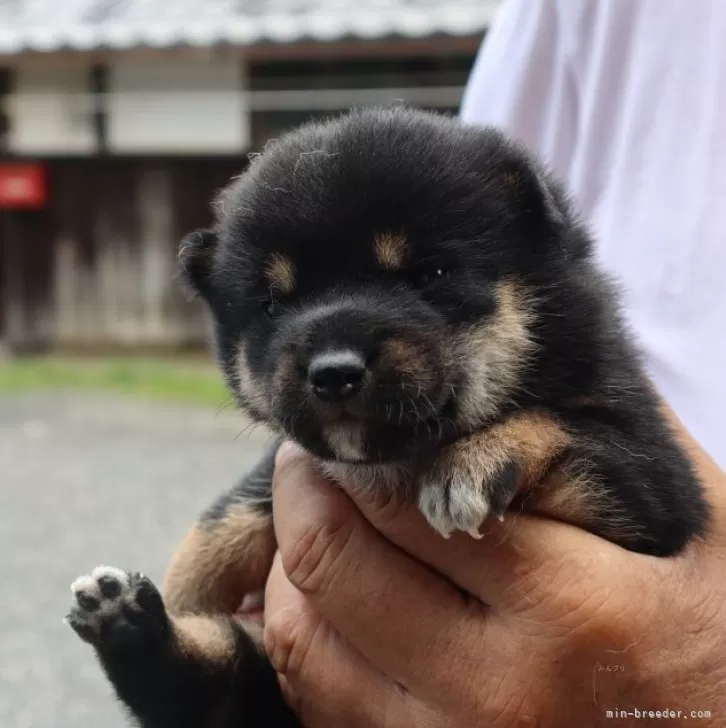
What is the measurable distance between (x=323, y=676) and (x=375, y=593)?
0.24 meters

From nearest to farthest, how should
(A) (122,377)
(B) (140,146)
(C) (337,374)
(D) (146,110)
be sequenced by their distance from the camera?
(C) (337,374) → (A) (122,377) → (D) (146,110) → (B) (140,146)

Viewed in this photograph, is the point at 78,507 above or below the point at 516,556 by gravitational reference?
below

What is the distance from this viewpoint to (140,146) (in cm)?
922

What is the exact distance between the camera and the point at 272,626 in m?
1.96

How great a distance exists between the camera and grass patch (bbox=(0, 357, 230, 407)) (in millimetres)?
7926

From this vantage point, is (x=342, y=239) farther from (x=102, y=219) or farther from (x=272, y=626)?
(x=102, y=219)

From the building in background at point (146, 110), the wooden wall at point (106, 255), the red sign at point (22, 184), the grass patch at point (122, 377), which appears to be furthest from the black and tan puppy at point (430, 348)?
the red sign at point (22, 184)

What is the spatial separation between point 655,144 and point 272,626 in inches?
59.9

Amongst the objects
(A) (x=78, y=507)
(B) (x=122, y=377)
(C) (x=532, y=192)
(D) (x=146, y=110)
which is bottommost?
(A) (x=78, y=507)

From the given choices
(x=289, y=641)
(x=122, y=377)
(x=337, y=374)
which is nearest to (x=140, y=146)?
(x=122, y=377)

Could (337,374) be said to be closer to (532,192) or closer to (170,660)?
(532,192)

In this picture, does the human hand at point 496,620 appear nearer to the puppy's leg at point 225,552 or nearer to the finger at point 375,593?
the finger at point 375,593

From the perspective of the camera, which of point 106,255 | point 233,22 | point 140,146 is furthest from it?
point 106,255

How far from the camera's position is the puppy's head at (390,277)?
62.2 inches
